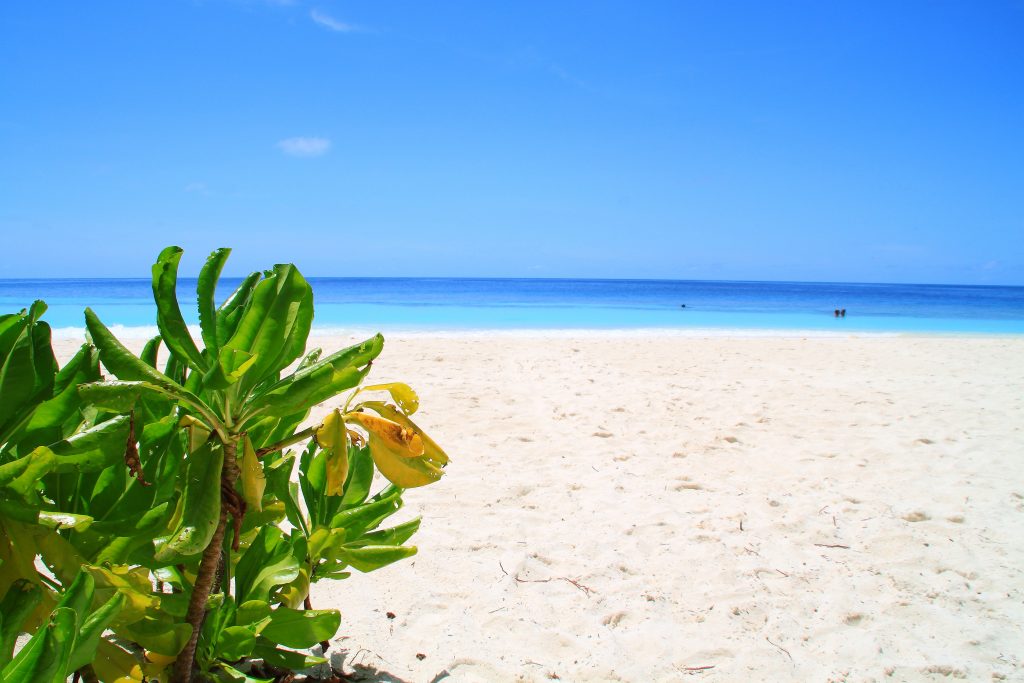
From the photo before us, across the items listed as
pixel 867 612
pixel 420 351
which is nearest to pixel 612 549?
pixel 867 612

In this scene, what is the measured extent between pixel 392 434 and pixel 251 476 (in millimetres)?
231

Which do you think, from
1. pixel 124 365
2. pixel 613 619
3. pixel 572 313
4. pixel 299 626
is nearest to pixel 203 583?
pixel 299 626

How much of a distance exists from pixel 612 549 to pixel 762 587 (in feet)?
2.06

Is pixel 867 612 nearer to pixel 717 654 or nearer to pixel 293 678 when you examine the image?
pixel 717 654

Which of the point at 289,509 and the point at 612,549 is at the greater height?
the point at 289,509

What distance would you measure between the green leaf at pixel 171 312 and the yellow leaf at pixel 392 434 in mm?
270

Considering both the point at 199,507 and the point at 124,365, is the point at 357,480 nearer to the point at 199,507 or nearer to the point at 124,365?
the point at 199,507

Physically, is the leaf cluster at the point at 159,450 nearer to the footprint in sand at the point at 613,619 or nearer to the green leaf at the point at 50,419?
the green leaf at the point at 50,419

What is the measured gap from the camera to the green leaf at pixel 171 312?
3.26ft

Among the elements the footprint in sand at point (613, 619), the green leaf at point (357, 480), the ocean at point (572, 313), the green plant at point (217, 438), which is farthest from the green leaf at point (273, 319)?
the ocean at point (572, 313)

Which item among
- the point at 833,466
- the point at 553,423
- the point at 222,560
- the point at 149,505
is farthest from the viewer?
the point at 553,423

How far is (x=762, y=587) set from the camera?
2.58m

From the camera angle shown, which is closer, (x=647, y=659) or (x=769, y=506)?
(x=647, y=659)

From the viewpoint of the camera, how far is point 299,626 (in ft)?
4.31
